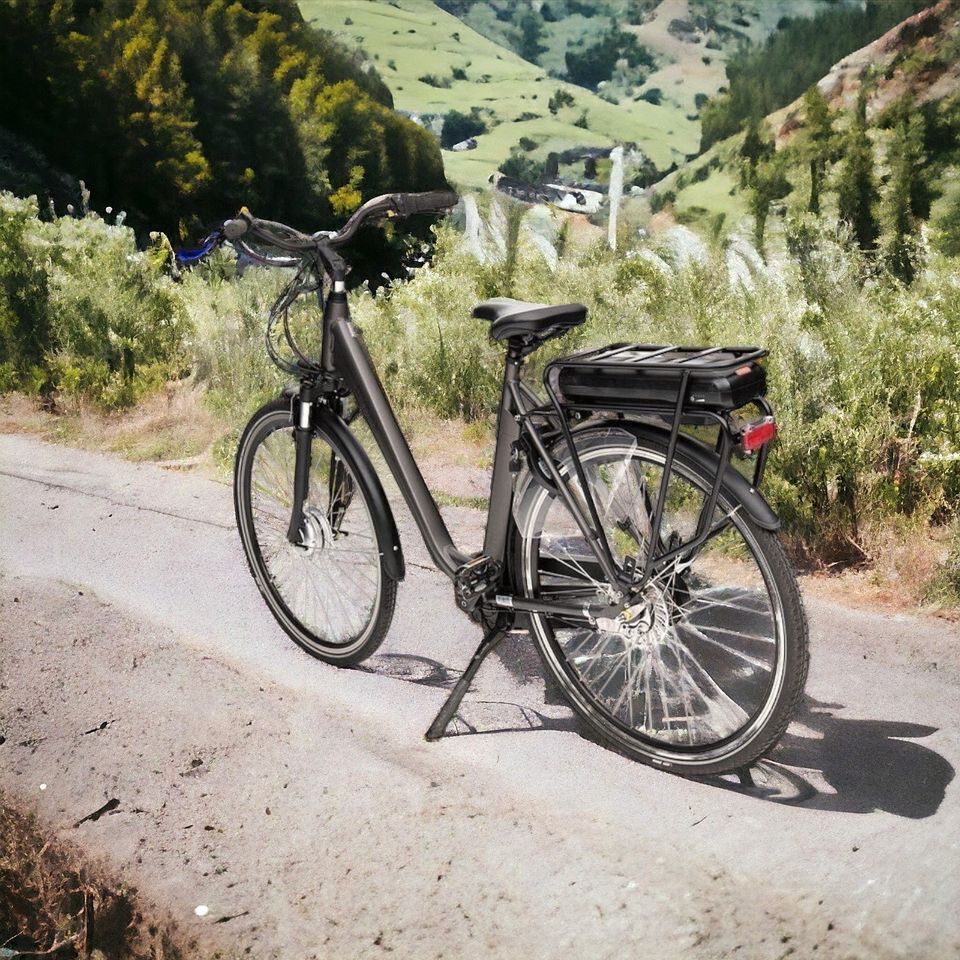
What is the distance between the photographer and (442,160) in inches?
281

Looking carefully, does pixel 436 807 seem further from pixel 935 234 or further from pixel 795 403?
pixel 935 234

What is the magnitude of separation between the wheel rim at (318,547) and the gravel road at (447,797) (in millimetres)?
133

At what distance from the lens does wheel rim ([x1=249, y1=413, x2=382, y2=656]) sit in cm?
319

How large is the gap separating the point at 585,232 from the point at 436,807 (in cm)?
424

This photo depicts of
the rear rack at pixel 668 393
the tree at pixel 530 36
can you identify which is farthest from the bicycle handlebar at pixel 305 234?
the tree at pixel 530 36

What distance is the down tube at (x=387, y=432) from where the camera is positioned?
9.72 ft

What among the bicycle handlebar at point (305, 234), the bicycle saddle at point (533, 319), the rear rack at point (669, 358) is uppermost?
the bicycle handlebar at point (305, 234)

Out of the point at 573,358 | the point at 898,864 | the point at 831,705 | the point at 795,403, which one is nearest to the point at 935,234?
the point at 795,403

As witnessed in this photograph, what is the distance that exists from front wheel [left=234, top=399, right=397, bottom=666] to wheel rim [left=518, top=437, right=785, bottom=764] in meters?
0.53

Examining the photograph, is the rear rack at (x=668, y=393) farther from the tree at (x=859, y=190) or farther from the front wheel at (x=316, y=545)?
the tree at (x=859, y=190)

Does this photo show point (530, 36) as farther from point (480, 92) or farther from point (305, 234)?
point (305, 234)

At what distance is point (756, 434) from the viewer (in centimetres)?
227

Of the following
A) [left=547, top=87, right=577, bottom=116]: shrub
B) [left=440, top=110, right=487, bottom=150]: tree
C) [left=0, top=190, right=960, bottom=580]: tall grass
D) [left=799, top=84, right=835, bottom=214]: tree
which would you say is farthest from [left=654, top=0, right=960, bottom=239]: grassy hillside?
[left=440, top=110, right=487, bottom=150]: tree

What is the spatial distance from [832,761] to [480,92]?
5519mm
